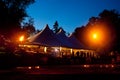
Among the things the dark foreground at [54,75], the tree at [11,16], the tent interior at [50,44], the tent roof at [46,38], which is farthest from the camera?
the tent roof at [46,38]

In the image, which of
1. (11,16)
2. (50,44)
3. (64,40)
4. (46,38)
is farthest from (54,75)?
(64,40)

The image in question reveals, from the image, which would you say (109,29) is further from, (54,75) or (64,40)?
(54,75)

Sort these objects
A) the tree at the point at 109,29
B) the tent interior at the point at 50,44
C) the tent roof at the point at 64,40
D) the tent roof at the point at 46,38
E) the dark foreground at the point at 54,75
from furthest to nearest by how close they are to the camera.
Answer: the tree at the point at 109,29
the tent roof at the point at 64,40
the tent roof at the point at 46,38
the tent interior at the point at 50,44
the dark foreground at the point at 54,75

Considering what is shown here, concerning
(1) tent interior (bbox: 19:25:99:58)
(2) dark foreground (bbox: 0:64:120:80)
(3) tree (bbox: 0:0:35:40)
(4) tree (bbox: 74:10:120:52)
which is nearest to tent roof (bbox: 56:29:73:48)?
(1) tent interior (bbox: 19:25:99:58)

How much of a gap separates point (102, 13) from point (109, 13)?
1.64 metres

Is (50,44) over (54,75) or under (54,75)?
over

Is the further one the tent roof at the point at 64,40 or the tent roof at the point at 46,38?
the tent roof at the point at 64,40

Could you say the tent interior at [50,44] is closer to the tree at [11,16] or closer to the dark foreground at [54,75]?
the tree at [11,16]

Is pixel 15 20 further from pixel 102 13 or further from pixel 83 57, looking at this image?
pixel 102 13

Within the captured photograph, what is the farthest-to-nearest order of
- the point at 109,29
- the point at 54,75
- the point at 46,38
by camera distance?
the point at 109,29, the point at 46,38, the point at 54,75

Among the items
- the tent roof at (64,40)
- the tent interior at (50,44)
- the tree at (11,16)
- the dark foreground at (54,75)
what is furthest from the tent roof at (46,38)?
the dark foreground at (54,75)

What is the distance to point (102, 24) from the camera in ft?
226

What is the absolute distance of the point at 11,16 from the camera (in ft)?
117

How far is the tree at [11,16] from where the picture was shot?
3509cm
